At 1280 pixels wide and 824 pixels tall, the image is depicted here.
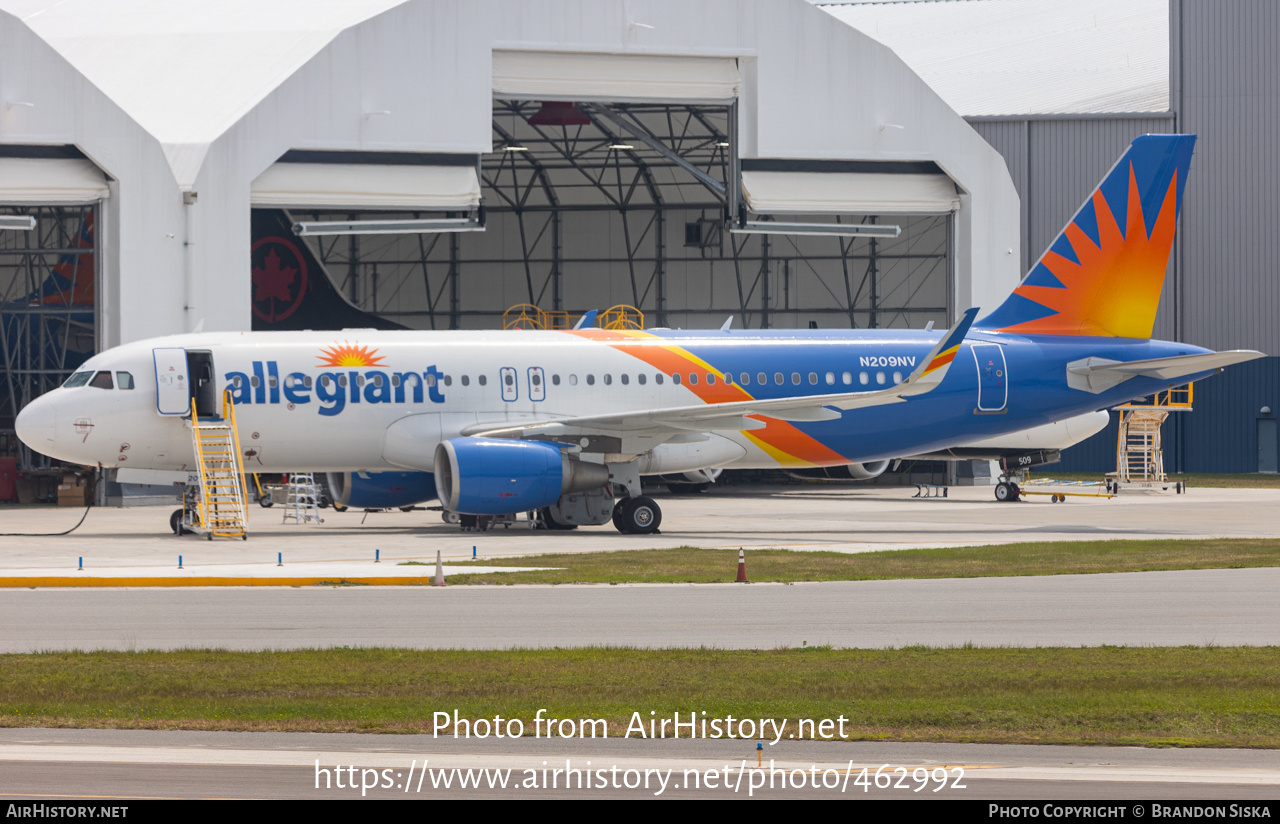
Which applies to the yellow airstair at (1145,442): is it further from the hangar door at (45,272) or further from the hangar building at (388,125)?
the hangar door at (45,272)

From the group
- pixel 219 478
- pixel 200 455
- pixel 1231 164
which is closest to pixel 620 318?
pixel 219 478

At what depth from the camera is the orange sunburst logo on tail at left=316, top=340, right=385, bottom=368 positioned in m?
29.1

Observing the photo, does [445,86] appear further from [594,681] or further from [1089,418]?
[594,681]

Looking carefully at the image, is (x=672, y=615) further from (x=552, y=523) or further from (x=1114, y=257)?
(x=1114, y=257)

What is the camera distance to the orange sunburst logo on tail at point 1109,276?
32.7 m

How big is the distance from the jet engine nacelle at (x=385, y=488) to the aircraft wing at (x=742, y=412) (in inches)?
83.6

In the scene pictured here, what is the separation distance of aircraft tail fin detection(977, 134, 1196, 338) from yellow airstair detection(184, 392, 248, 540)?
1691 centimetres

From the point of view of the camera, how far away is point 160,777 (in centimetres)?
878

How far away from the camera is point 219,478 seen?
28.0 metres

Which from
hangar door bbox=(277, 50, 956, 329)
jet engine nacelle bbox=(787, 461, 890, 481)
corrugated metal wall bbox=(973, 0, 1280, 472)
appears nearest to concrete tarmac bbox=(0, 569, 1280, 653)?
jet engine nacelle bbox=(787, 461, 890, 481)

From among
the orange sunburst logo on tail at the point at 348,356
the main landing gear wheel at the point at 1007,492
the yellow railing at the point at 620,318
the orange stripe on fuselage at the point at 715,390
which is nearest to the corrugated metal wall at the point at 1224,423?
the yellow railing at the point at 620,318

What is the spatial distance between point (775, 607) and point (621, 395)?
13.7m

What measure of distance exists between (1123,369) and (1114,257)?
9.16ft

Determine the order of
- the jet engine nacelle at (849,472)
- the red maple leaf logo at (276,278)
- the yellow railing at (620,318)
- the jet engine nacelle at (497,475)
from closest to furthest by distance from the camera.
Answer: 1. the jet engine nacelle at (497,475)
2. the jet engine nacelle at (849,472)
3. the yellow railing at (620,318)
4. the red maple leaf logo at (276,278)
